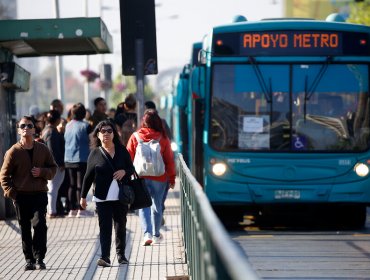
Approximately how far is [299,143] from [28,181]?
5864 millimetres

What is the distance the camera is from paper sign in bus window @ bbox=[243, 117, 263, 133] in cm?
1705

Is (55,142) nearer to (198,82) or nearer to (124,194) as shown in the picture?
(198,82)

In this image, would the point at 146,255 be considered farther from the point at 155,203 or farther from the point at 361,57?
the point at 361,57

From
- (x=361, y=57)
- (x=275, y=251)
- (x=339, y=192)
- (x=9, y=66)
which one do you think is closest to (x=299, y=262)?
(x=275, y=251)

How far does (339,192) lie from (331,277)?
16.9ft

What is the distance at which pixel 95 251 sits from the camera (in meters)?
14.3

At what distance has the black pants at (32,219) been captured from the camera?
40.6 feet

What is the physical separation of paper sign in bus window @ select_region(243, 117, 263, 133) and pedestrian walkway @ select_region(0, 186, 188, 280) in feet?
5.81

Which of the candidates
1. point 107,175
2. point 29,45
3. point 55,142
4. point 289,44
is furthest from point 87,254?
point 29,45

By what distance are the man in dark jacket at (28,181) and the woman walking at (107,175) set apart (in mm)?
479

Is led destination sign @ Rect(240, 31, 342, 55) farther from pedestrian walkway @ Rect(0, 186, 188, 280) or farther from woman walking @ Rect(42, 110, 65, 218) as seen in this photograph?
woman walking @ Rect(42, 110, 65, 218)

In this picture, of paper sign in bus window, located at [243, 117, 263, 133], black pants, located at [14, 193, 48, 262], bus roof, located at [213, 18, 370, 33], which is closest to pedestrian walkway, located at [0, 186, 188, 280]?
black pants, located at [14, 193, 48, 262]

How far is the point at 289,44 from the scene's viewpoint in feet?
56.4

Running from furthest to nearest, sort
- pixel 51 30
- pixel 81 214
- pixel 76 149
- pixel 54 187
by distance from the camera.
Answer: pixel 81 214, pixel 76 149, pixel 54 187, pixel 51 30
